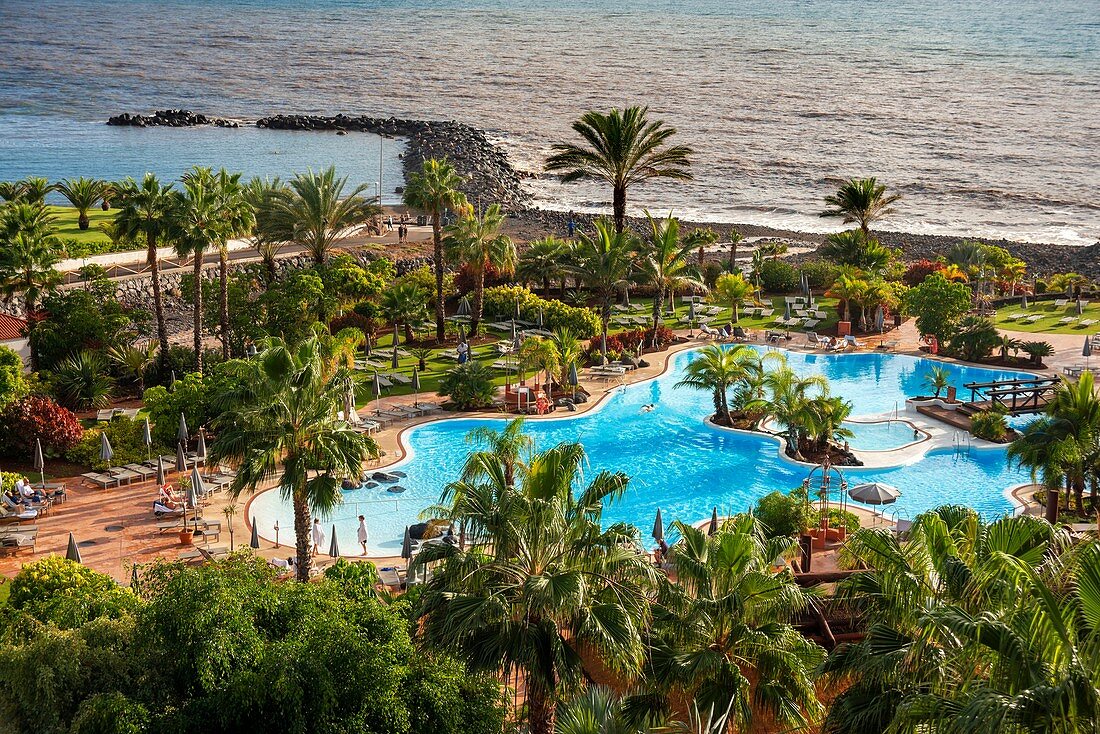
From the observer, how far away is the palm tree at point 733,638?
1641 cm

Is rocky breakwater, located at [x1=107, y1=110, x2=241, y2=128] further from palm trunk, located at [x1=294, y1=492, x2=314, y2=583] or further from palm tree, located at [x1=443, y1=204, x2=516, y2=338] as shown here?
palm trunk, located at [x1=294, y1=492, x2=314, y2=583]

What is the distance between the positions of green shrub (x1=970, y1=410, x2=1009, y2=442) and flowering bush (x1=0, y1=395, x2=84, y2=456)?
2564 centimetres

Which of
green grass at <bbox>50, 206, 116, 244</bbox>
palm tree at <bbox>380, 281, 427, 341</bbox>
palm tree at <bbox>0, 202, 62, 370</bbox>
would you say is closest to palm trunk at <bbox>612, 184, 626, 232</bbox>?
palm tree at <bbox>380, 281, 427, 341</bbox>

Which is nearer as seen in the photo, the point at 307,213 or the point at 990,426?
the point at 990,426

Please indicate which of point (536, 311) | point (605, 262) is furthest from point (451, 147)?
point (605, 262)

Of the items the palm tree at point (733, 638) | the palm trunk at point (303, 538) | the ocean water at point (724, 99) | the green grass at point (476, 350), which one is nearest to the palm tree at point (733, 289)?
the green grass at point (476, 350)

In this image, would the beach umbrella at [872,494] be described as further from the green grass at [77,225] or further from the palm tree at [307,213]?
the green grass at [77,225]

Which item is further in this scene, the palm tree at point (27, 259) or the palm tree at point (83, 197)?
the palm tree at point (83, 197)

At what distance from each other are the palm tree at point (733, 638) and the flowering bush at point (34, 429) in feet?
69.5

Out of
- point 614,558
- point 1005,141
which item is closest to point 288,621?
point 614,558

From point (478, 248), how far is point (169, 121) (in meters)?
84.1

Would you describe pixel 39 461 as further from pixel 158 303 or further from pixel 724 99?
pixel 724 99

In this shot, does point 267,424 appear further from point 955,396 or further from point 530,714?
point 955,396

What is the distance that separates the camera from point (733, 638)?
55.2ft
